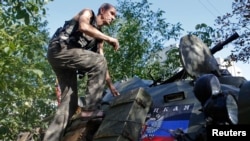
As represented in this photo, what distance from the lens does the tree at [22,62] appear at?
6.52 metres

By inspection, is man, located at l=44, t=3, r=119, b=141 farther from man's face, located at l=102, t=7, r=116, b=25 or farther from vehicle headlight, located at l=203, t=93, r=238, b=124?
vehicle headlight, located at l=203, t=93, r=238, b=124

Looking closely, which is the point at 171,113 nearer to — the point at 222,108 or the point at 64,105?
the point at 222,108

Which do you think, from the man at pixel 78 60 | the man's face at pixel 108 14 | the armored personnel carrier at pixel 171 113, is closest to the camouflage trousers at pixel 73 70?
the man at pixel 78 60

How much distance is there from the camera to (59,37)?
4.61 metres

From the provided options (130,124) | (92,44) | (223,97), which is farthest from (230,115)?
(92,44)

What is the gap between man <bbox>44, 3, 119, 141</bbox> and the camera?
4.38m

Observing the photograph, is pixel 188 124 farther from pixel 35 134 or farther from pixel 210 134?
pixel 35 134

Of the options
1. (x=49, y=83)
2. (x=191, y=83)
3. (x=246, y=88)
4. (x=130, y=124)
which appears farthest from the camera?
(x=49, y=83)

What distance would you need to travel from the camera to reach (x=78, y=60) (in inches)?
176

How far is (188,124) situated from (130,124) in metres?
0.54

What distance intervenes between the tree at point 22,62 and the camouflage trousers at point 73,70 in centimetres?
148

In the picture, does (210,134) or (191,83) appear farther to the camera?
(191,83)

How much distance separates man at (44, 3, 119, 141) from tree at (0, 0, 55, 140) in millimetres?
1404

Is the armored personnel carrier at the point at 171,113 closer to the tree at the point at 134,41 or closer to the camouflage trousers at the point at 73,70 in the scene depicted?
the camouflage trousers at the point at 73,70
